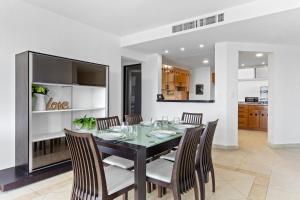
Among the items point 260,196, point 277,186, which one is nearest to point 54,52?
point 260,196

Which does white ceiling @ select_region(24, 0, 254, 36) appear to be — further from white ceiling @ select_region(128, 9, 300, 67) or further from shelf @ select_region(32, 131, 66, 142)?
shelf @ select_region(32, 131, 66, 142)

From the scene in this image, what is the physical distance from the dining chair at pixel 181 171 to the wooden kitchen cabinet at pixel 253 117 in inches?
216

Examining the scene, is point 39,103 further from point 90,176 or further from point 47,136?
point 90,176

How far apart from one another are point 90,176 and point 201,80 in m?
7.64

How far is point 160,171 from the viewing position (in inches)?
73.7

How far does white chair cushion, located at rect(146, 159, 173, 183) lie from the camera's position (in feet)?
5.85

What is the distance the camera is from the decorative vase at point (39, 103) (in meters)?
2.86

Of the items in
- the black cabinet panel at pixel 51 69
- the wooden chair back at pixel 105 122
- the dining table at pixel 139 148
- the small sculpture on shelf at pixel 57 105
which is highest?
the black cabinet panel at pixel 51 69

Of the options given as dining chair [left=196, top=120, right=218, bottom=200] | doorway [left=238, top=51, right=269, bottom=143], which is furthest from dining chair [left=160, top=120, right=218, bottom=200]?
doorway [left=238, top=51, right=269, bottom=143]

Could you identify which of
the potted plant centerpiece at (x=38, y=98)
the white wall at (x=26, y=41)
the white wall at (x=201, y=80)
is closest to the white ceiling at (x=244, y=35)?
the white wall at (x=26, y=41)

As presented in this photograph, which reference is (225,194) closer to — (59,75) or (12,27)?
(59,75)

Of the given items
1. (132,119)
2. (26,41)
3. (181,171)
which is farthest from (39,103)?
(181,171)

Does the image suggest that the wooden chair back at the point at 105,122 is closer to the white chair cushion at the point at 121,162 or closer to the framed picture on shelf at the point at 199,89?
the white chair cushion at the point at 121,162

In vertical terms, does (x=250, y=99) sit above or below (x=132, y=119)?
above
